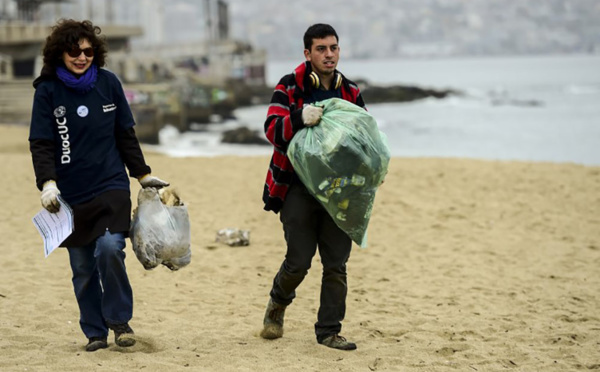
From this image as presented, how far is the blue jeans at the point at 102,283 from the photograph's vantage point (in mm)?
4270

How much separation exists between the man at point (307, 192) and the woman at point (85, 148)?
2.28ft

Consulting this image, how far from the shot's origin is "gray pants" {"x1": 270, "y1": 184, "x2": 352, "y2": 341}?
4.55 meters

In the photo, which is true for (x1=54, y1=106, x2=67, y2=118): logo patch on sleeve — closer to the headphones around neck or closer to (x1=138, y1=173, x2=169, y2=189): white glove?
(x1=138, y1=173, x2=169, y2=189): white glove

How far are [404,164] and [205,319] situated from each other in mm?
8758

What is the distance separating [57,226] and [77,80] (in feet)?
2.40

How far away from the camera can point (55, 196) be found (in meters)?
4.08

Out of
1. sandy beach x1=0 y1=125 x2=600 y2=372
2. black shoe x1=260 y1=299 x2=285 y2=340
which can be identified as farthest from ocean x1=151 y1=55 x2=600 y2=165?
black shoe x1=260 y1=299 x2=285 y2=340

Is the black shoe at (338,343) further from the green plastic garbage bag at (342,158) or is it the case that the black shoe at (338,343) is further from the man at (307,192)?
the green plastic garbage bag at (342,158)

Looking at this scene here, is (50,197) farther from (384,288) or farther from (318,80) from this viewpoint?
(384,288)

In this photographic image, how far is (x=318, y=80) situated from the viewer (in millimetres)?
4547

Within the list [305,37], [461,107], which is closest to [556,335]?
[305,37]

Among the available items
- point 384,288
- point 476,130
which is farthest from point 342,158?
point 476,130

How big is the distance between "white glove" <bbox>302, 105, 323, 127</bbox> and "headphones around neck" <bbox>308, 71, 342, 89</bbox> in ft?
0.82

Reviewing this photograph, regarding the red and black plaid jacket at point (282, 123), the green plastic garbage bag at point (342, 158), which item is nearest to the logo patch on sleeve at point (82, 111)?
the red and black plaid jacket at point (282, 123)
